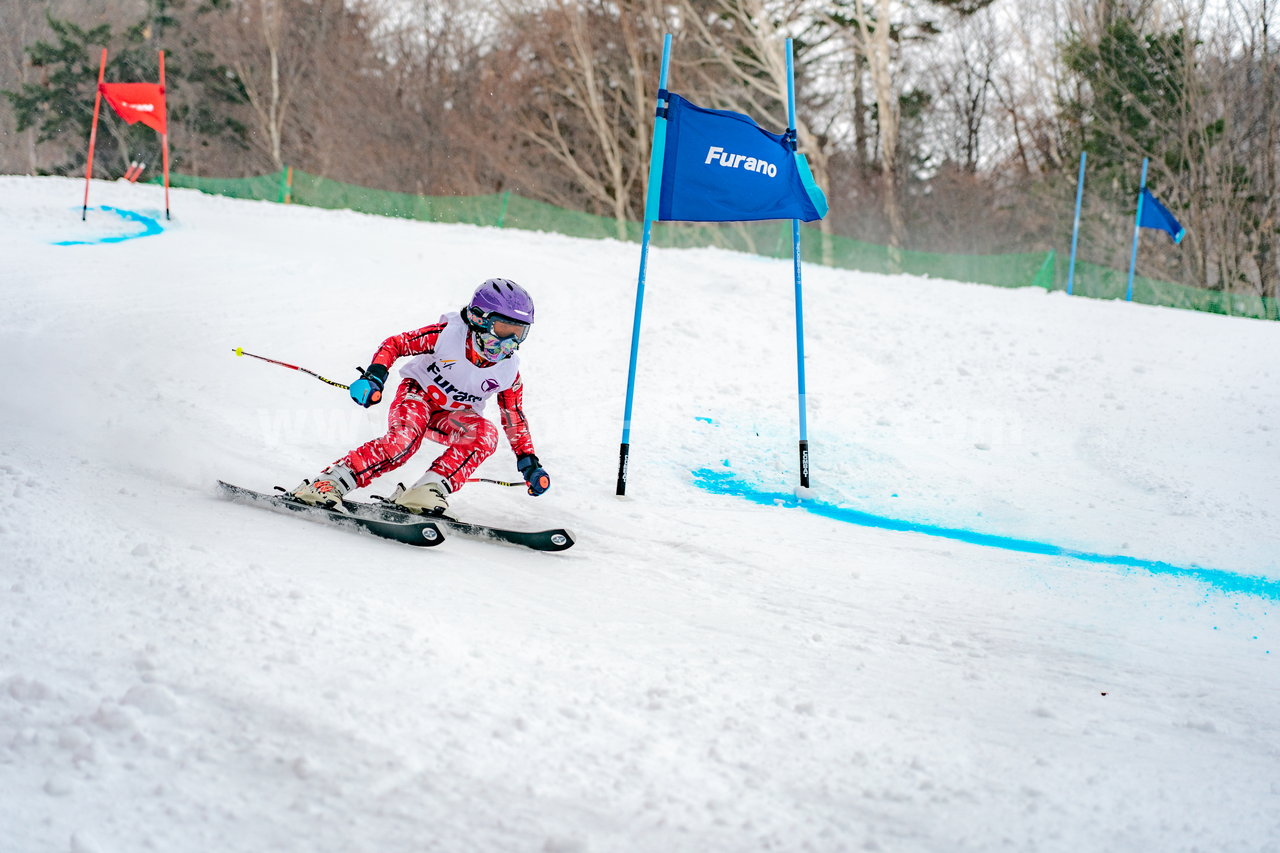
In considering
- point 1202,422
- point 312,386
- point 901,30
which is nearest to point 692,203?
point 312,386

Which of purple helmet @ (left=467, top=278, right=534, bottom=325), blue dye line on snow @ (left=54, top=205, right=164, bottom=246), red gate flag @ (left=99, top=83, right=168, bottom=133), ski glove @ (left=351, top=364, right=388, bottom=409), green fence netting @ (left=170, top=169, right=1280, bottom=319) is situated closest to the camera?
ski glove @ (left=351, top=364, right=388, bottom=409)

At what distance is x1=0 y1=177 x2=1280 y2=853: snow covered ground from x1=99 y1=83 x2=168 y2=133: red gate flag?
5.24 meters

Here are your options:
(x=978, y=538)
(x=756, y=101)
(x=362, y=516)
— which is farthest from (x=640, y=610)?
(x=756, y=101)

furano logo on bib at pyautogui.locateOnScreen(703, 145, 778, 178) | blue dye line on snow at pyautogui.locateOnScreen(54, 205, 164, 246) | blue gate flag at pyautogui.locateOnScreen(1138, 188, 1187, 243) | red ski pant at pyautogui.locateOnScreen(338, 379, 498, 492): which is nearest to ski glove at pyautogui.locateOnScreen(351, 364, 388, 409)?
red ski pant at pyautogui.locateOnScreen(338, 379, 498, 492)

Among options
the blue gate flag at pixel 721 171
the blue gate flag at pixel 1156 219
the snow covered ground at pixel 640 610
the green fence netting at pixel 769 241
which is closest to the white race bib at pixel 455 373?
the snow covered ground at pixel 640 610

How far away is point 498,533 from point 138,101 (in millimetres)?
13112

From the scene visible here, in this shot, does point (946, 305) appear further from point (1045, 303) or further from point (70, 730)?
point (70, 730)

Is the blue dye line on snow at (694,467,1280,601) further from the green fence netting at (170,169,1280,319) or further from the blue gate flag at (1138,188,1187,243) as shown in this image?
the green fence netting at (170,169,1280,319)

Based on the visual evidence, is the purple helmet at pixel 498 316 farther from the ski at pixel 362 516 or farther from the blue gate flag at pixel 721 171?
the blue gate flag at pixel 721 171

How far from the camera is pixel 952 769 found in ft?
8.77

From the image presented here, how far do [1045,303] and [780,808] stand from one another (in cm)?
1297

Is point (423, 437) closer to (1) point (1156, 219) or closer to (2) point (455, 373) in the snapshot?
(2) point (455, 373)

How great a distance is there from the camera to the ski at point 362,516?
15.0 feet

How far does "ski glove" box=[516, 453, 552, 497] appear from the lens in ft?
16.8
